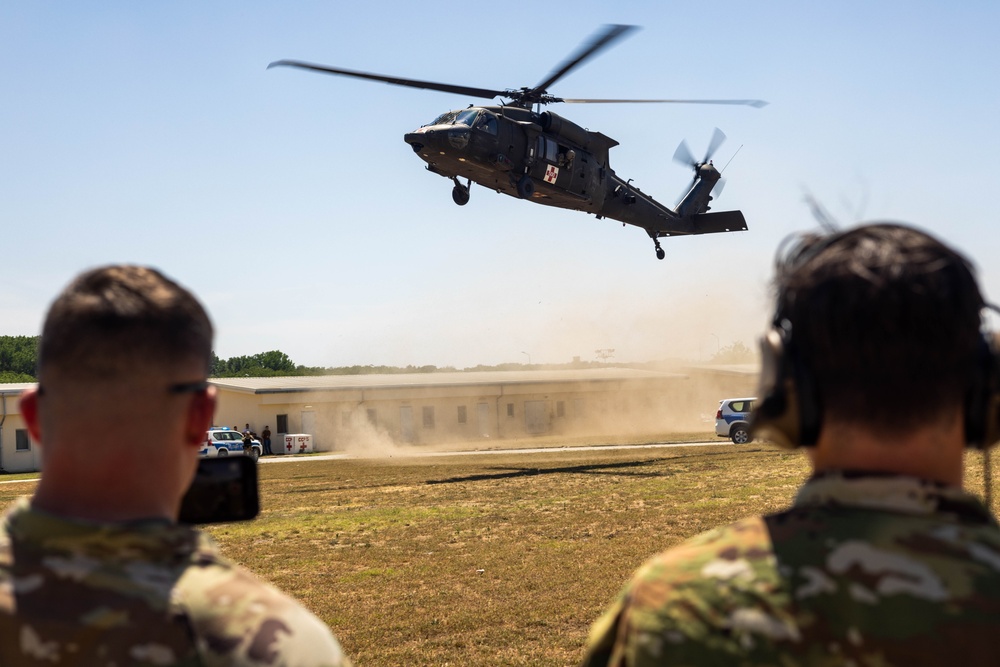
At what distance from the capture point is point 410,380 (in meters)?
55.8

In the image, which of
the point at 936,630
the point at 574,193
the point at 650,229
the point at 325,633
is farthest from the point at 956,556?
the point at 650,229

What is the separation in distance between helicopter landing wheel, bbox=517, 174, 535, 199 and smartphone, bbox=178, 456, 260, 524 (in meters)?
21.0

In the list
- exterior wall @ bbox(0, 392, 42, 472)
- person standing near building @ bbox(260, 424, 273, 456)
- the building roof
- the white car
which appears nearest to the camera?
the white car

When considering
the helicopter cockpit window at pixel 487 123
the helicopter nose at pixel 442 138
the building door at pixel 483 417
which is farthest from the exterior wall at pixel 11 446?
the helicopter cockpit window at pixel 487 123

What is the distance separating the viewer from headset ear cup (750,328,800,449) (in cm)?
176

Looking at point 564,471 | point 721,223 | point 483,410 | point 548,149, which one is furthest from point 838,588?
point 483,410

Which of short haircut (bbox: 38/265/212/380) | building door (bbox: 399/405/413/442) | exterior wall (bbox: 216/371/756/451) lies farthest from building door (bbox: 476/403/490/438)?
short haircut (bbox: 38/265/212/380)

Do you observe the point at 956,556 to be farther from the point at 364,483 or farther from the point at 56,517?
the point at 364,483

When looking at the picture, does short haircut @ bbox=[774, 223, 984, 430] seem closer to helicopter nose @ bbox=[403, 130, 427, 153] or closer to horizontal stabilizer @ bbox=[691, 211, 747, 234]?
helicopter nose @ bbox=[403, 130, 427, 153]

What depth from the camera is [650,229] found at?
29.2 metres

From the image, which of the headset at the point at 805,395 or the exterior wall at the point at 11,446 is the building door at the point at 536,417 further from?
the headset at the point at 805,395

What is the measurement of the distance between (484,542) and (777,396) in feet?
37.9

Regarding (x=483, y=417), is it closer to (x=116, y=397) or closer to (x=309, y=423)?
(x=309, y=423)

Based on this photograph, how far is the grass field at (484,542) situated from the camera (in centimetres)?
837
